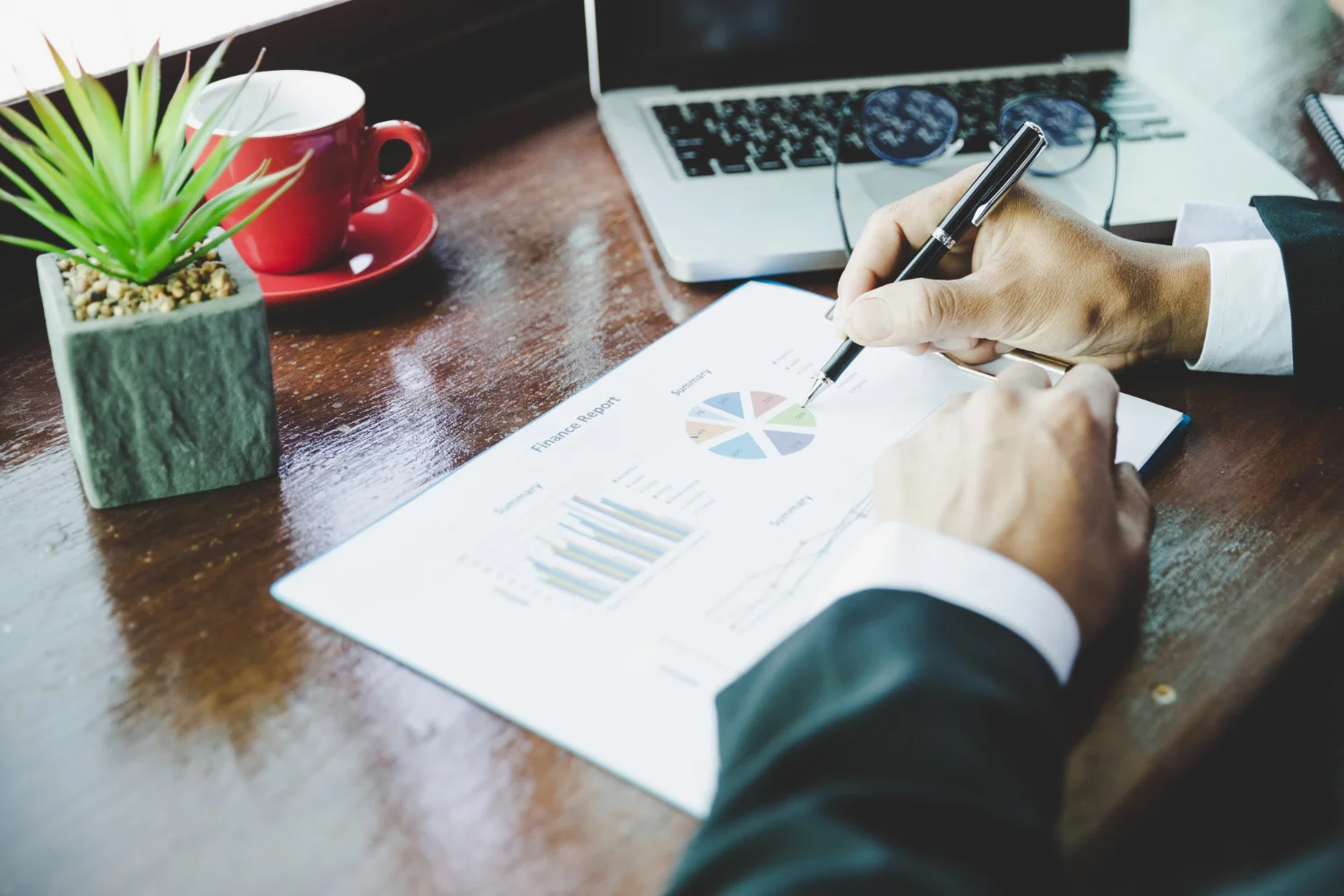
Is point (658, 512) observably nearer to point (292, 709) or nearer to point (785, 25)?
point (292, 709)

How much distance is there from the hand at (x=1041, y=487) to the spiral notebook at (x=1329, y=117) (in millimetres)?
640

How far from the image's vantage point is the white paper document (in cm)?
53

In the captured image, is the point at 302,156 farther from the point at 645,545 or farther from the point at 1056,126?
the point at 1056,126

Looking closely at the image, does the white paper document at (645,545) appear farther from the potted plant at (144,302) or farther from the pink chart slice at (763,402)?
the potted plant at (144,302)

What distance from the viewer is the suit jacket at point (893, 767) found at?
0.41m

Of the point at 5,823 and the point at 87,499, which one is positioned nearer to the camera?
the point at 5,823

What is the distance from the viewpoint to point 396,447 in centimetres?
72

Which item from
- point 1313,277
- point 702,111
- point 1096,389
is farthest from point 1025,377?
point 702,111

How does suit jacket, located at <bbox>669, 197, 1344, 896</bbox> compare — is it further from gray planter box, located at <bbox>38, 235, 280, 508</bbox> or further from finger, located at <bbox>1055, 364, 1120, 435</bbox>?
gray planter box, located at <bbox>38, 235, 280, 508</bbox>

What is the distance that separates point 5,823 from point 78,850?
41 millimetres

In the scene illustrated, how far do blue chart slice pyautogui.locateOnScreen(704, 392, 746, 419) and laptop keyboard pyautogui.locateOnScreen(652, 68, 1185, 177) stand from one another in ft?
1.08

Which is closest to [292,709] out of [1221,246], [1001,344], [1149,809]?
[1149,809]

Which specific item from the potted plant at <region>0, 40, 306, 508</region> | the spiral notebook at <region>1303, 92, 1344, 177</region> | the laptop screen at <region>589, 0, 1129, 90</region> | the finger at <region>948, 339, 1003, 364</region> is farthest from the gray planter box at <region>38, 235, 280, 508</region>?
the spiral notebook at <region>1303, 92, 1344, 177</region>

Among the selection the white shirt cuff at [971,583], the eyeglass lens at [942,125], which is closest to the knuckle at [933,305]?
the white shirt cuff at [971,583]
